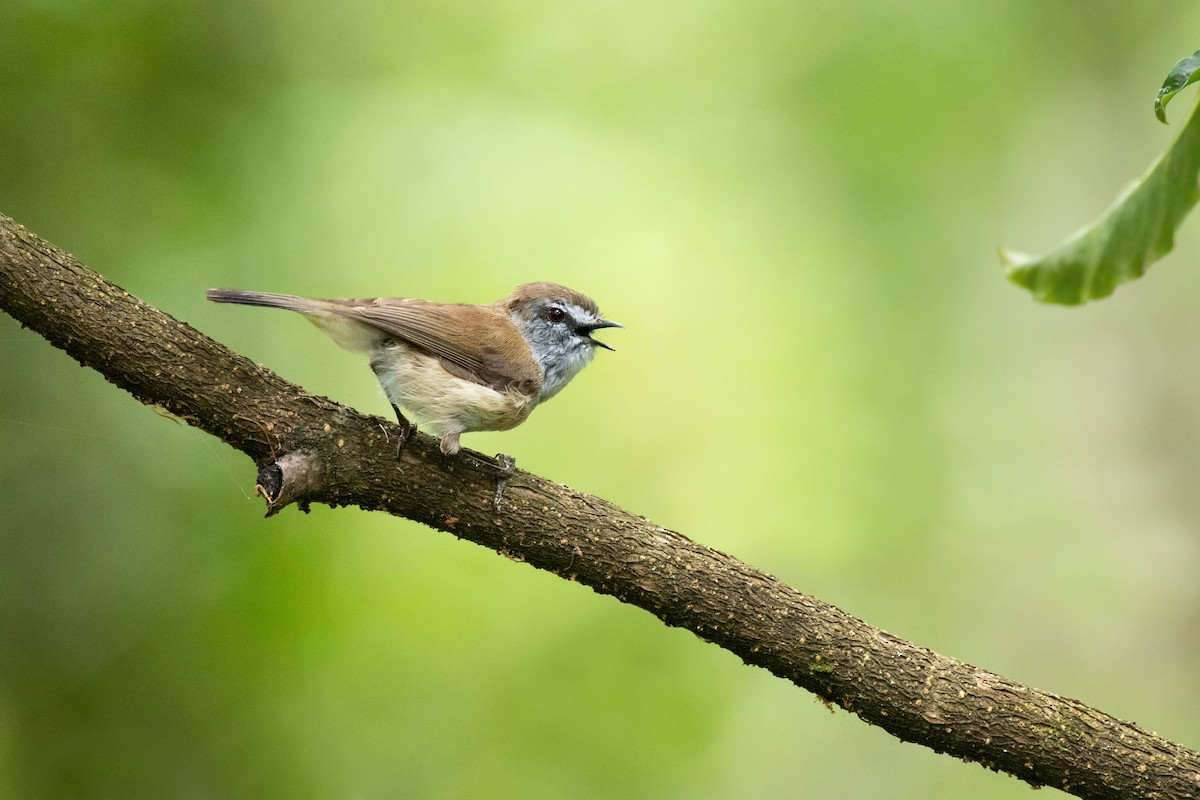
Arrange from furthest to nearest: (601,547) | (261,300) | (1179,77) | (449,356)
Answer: (449,356) → (261,300) → (601,547) → (1179,77)

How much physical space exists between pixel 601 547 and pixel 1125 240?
175 cm

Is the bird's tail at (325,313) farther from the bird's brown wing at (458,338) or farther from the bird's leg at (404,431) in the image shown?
the bird's leg at (404,431)

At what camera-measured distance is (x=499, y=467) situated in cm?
344

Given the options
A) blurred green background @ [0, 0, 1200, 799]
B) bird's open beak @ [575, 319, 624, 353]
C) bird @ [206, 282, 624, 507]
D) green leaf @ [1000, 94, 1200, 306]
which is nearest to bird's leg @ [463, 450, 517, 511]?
bird @ [206, 282, 624, 507]

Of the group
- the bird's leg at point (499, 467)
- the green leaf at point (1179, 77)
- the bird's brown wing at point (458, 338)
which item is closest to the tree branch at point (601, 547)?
the bird's leg at point (499, 467)

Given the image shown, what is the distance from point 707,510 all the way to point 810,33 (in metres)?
3.32

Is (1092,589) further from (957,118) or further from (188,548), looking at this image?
(188,548)

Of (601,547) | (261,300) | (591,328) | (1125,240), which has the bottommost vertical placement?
(601,547)

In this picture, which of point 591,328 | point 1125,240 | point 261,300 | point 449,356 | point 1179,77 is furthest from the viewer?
point 591,328

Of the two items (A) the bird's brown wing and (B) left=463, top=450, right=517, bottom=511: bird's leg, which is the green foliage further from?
(A) the bird's brown wing

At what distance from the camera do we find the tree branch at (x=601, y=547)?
10.1 ft

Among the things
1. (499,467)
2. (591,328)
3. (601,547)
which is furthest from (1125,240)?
(591,328)

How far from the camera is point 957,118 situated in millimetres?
7172

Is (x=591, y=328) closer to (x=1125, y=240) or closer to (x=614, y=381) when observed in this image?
(x=614, y=381)
